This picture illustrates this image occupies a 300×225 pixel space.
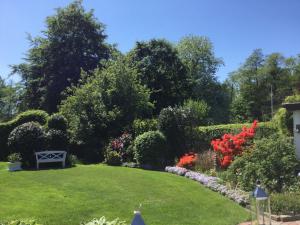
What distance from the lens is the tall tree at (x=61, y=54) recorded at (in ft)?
107

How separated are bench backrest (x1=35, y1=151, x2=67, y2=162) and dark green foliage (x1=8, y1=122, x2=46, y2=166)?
331 mm

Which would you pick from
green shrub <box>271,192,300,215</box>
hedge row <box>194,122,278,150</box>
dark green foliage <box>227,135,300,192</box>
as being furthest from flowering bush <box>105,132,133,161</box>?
green shrub <box>271,192,300,215</box>

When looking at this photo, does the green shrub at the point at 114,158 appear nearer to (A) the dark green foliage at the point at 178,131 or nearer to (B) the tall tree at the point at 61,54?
(A) the dark green foliage at the point at 178,131

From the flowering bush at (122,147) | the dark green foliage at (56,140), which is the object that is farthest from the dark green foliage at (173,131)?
the dark green foliage at (56,140)

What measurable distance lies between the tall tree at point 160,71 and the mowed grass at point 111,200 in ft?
71.1

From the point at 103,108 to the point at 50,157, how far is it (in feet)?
17.8

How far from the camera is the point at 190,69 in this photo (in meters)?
50.4

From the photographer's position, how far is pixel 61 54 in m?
33.3

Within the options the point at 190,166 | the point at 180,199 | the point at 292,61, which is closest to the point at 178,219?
the point at 180,199

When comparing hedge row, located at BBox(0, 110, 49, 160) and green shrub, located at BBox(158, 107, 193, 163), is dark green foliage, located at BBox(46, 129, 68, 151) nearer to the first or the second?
hedge row, located at BBox(0, 110, 49, 160)

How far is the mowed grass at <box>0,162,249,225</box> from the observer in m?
8.38

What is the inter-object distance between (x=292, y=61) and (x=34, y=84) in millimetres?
36544

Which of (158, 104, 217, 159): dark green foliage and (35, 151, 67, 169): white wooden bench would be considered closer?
(35, 151, 67, 169): white wooden bench

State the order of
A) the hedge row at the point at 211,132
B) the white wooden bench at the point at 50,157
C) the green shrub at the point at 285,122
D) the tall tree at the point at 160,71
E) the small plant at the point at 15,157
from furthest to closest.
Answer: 1. the tall tree at the point at 160,71
2. the hedge row at the point at 211,132
3. the white wooden bench at the point at 50,157
4. the small plant at the point at 15,157
5. the green shrub at the point at 285,122
